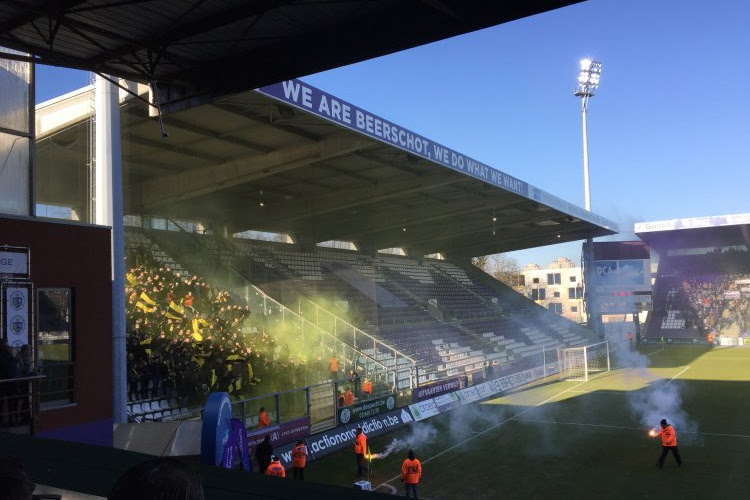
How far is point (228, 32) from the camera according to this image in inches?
347

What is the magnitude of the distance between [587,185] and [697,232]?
12201 millimetres

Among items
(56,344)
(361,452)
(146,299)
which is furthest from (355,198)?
(56,344)

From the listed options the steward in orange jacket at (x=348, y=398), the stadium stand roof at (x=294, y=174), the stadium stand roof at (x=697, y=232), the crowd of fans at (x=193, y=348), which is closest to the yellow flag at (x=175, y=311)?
the crowd of fans at (x=193, y=348)

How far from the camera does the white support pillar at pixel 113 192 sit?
14.6 metres

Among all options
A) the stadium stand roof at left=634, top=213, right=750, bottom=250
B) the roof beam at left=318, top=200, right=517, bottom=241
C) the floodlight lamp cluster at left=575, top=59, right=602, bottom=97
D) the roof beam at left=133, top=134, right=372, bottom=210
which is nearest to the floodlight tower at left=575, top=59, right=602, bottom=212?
the floodlight lamp cluster at left=575, top=59, right=602, bottom=97

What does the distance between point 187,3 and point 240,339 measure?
14854mm

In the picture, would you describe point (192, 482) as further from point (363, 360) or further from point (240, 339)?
point (363, 360)

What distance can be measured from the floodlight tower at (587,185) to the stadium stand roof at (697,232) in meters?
7.09

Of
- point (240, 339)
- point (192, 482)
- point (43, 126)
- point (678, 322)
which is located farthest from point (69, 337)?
point (678, 322)

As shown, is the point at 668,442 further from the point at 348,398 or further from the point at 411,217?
the point at 411,217

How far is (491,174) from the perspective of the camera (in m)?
29.6

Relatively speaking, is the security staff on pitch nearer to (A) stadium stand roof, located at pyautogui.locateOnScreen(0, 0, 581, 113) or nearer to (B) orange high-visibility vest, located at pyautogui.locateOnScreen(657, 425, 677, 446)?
(B) orange high-visibility vest, located at pyautogui.locateOnScreen(657, 425, 677, 446)

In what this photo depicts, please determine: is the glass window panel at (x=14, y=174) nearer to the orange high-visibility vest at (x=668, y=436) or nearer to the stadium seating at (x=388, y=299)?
the stadium seating at (x=388, y=299)

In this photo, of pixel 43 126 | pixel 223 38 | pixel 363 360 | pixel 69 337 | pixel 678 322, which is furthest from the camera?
pixel 678 322
